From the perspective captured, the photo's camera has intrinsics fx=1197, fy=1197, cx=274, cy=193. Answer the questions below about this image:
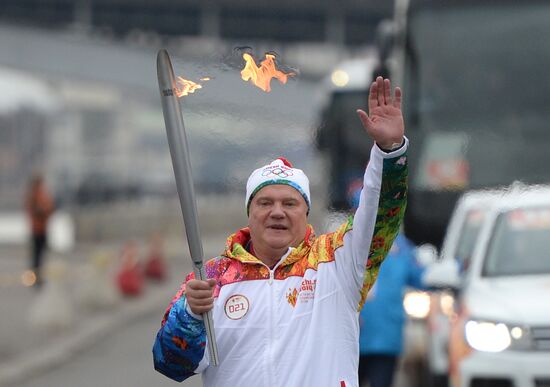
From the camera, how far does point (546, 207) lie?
24.0ft

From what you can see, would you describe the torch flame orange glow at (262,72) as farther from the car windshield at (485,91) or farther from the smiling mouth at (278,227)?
the car windshield at (485,91)

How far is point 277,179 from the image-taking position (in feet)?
10.7

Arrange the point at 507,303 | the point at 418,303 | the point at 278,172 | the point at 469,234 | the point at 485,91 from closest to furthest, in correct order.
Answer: the point at 278,172, the point at 507,303, the point at 469,234, the point at 418,303, the point at 485,91

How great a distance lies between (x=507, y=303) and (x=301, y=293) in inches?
140

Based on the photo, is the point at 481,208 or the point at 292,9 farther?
the point at 292,9

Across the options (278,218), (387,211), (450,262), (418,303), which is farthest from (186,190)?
(418,303)

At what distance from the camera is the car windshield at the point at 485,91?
36.6ft

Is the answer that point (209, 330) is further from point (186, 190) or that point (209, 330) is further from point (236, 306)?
point (186, 190)

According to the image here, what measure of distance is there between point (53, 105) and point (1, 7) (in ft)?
41.8

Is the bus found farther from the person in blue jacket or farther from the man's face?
the man's face

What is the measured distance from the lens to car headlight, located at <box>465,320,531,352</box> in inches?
245

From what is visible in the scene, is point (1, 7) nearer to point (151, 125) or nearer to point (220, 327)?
point (151, 125)

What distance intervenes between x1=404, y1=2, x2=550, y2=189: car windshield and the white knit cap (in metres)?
7.73

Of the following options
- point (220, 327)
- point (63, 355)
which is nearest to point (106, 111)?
point (63, 355)
